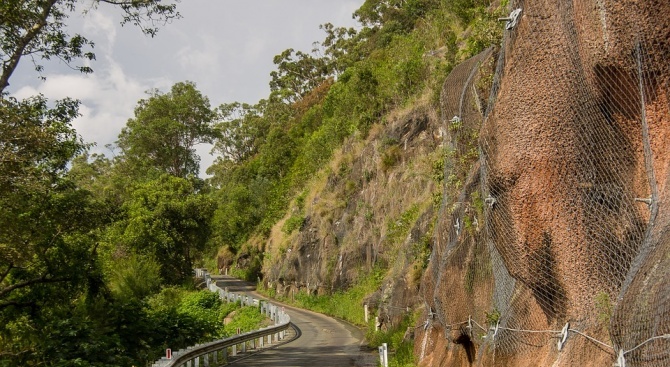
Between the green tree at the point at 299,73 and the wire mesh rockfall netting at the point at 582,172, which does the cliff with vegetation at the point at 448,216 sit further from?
the green tree at the point at 299,73

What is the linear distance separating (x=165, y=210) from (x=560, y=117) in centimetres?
4549

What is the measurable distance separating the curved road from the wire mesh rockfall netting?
11.7 metres

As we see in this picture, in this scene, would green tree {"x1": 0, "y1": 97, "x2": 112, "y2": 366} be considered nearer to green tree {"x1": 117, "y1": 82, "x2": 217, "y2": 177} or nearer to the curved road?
the curved road

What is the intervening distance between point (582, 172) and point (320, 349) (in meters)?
17.8

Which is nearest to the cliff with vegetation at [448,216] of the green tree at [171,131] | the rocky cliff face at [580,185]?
the rocky cliff face at [580,185]

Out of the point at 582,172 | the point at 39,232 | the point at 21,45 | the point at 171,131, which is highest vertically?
the point at 171,131

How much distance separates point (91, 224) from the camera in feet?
66.9

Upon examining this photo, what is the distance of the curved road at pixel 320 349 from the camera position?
63.0ft

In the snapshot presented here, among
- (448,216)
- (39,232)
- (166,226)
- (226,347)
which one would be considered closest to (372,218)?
(226,347)

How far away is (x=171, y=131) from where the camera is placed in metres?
65.9

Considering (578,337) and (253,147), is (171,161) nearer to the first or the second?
(253,147)

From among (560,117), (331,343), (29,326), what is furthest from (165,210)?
(560,117)

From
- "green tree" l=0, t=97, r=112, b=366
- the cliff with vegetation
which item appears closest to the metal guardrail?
the cliff with vegetation

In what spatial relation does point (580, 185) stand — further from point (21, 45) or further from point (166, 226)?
point (166, 226)
